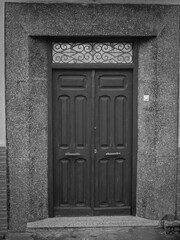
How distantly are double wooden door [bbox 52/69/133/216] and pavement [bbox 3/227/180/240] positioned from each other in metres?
0.40

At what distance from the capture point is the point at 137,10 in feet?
20.3

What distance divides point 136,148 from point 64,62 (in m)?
1.84

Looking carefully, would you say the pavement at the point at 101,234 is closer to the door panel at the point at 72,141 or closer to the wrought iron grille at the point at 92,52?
the door panel at the point at 72,141

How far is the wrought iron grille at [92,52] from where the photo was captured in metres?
6.40

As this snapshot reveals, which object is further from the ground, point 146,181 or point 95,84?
point 95,84

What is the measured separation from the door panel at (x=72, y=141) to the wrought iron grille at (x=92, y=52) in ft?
0.72

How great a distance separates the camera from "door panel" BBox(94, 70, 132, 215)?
21.5 feet

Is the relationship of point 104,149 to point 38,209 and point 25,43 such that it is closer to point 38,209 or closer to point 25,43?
point 38,209

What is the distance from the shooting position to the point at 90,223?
21.2ft

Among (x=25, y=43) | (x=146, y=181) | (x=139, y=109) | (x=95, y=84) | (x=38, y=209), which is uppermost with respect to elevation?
(x=25, y=43)

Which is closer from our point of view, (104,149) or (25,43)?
(25,43)

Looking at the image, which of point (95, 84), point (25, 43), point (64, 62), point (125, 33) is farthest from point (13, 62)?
point (125, 33)

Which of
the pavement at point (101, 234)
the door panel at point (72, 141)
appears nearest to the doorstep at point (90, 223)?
the pavement at point (101, 234)

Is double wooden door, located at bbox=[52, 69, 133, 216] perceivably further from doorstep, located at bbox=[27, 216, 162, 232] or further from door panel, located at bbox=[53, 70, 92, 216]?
doorstep, located at bbox=[27, 216, 162, 232]
